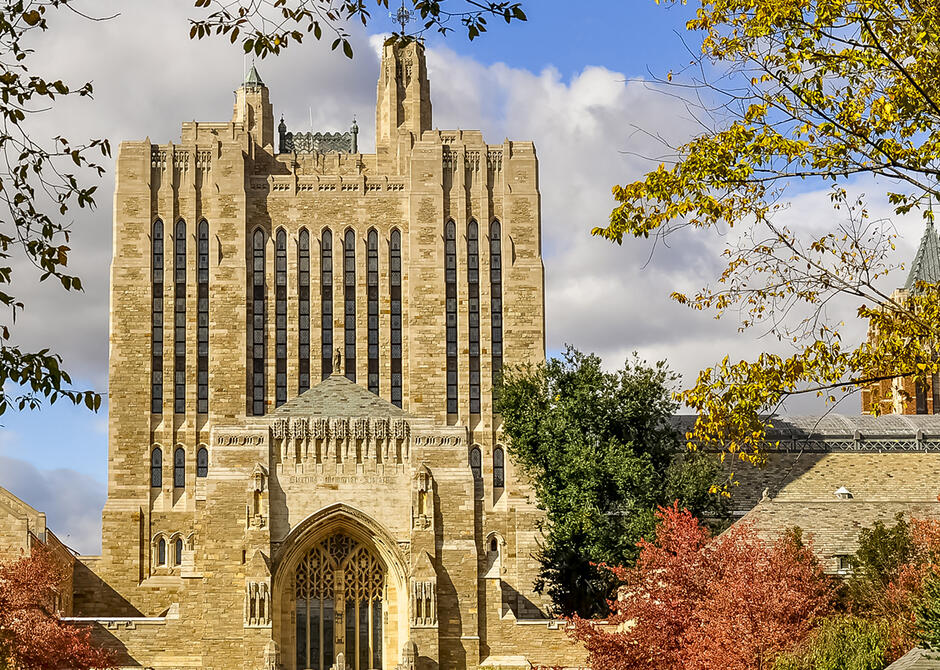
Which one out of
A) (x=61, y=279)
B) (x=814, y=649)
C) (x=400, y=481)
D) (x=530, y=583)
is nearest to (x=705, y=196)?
(x=61, y=279)

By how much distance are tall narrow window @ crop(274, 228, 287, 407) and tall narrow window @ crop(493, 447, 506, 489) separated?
33.3ft

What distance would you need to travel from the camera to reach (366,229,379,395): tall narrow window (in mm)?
72875

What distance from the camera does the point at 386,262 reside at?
73875 mm

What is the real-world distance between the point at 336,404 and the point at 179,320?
76.7ft

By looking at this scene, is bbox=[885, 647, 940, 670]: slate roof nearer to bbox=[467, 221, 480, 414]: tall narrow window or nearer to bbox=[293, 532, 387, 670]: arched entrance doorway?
bbox=[293, 532, 387, 670]: arched entrance doorway

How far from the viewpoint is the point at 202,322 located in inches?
2869

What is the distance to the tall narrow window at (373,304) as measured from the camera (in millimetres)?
72875

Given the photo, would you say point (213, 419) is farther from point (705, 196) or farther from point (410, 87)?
point (705, 196)

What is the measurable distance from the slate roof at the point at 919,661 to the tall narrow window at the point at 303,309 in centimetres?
4420

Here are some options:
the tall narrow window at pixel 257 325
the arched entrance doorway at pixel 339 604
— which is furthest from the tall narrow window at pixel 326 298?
the arched entrance doorway at pixel 339 604

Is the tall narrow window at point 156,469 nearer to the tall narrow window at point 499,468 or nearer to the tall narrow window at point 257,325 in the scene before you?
the tall narrow window at point 257,325

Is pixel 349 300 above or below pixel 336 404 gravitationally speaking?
above

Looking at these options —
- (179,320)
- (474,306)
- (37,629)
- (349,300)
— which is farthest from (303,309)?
(37,629)

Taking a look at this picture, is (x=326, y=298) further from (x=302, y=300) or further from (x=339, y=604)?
(x=339, y=604)
